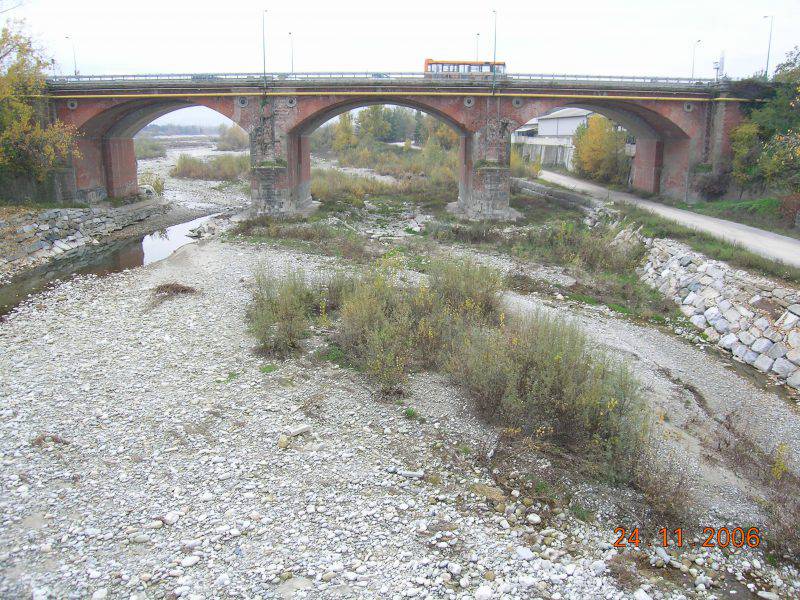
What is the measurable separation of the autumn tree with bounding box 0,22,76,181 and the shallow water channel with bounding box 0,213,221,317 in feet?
17.8

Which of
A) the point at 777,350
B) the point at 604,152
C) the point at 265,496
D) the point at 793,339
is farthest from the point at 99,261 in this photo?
the point at 604,152

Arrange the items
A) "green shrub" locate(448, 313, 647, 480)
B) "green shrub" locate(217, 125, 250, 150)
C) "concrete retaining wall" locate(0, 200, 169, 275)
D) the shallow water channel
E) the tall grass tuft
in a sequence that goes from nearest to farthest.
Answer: "green shrub" locate(448, 313, 647, 480)
the tall grass tuft
the shallow water channel
"concrete retaining wall" locate(0, 200, 169, 275)
"green shrub" locate(217, 125, 250, 150)

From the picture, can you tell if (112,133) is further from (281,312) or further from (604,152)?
Result: (604,152)

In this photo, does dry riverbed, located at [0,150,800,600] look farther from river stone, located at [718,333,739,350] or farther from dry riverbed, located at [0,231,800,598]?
river stone, located at [718,333,739,350]

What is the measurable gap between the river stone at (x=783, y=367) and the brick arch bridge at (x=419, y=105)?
18.0m

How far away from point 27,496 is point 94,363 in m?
4.76

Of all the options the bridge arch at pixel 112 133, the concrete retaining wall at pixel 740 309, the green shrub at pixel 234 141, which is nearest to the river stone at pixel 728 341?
the concrete retaining wall at pixel 740 309

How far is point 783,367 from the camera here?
13469mm

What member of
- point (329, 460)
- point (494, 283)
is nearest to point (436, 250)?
point (494, 283)

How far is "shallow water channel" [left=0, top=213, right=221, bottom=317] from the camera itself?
19.4m

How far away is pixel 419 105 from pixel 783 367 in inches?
862

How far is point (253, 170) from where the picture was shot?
30078mm

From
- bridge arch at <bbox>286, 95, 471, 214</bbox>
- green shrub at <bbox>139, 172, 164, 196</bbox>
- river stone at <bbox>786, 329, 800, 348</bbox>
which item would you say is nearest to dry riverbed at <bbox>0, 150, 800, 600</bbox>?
river stone at <bbox>786, 329, 800, 348</bbox>

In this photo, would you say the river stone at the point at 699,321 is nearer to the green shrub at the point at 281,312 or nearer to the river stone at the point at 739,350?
the river stone at the point at 739,350
